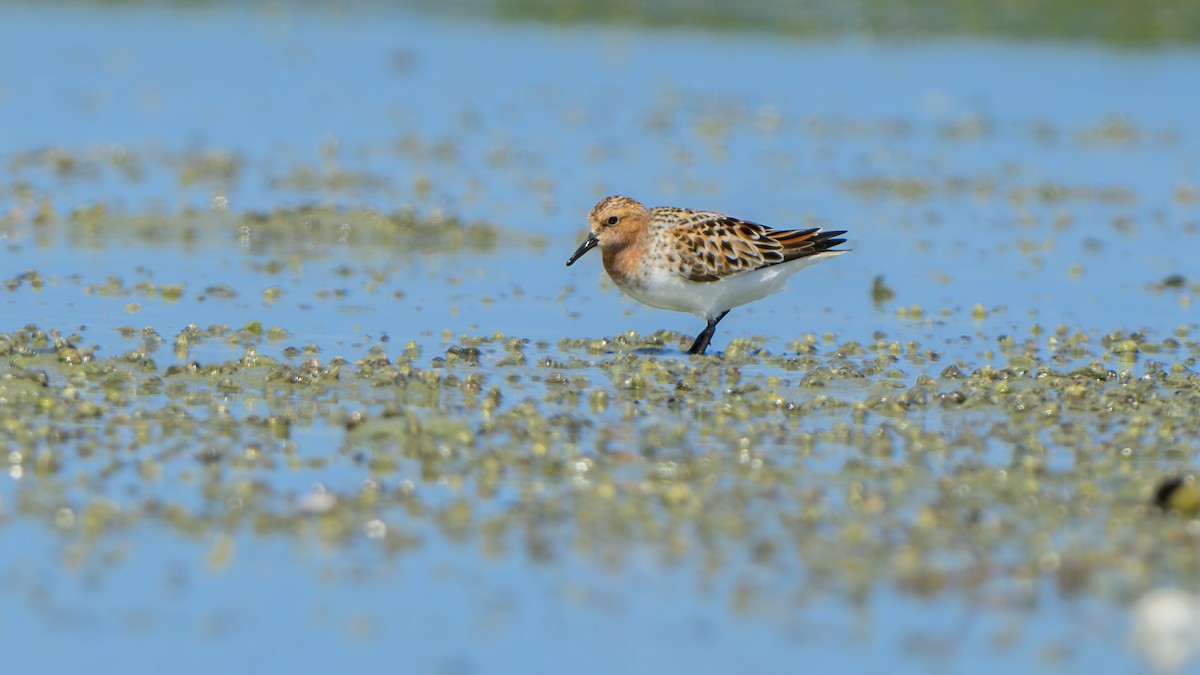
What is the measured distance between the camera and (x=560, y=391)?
11.2 metres

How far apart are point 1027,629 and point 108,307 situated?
8.88 metres

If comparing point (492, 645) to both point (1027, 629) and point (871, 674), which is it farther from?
point (1027, 629)

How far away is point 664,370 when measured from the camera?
39.0ft

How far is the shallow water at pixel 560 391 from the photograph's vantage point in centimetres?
729

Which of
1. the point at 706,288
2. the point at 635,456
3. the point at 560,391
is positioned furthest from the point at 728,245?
the point at 635,456

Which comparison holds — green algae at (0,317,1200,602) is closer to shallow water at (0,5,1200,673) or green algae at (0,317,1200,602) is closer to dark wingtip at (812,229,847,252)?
shallow water at (0,5,1200,673)

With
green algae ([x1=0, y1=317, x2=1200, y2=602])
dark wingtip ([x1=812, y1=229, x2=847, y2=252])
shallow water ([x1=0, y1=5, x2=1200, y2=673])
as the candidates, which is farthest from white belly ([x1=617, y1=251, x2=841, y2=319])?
green algae ([x1=0, y1=317, x2=1200, y2=602])

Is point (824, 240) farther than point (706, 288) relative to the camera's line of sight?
Yes

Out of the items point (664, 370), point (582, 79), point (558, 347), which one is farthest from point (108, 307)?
point (582, 79)

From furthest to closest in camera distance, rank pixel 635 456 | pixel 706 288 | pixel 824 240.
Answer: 1. pixel 824 240
2. pixel 706 288
3. pixel 635 456

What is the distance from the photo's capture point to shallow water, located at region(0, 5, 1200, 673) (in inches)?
287

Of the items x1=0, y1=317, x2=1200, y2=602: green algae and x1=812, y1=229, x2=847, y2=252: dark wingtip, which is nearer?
x1=0, y1=317, x2=1200, y2=602: green algae

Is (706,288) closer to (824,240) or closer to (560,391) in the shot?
(824,240)

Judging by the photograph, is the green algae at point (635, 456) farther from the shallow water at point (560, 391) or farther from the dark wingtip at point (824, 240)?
the dark wingtip at point (824, 240)
